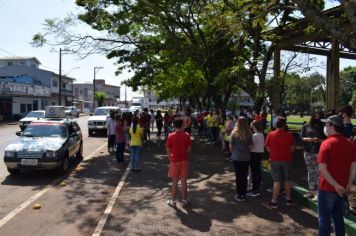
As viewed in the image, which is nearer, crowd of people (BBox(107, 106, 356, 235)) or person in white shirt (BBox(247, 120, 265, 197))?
crowd of people (BBox(107, 106, 356, 235))

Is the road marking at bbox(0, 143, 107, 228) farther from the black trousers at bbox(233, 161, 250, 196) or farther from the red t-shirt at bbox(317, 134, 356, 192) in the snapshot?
the red t-shirt at bbox(317, 134, 356, 192)

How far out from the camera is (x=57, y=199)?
872cm

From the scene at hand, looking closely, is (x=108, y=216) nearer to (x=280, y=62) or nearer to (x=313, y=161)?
(x=313, y=161)

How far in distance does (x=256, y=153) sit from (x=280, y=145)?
1151 millimetres

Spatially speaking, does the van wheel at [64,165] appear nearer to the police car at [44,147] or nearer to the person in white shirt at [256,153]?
the police car at [44,147]

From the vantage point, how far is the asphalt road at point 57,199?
22.3 ft

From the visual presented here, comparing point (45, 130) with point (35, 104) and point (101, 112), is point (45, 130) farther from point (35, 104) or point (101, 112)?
point (35, 104)

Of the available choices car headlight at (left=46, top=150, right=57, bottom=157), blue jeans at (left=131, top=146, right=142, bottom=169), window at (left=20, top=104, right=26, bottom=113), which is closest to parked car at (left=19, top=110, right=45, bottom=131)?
blue jeans at (left=131, top=146, right=142, bottom=169)

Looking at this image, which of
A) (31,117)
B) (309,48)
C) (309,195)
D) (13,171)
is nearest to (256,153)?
(309,195)

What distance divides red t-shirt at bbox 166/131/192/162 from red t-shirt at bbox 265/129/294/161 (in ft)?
5.23

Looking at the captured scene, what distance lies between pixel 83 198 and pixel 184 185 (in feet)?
7.39

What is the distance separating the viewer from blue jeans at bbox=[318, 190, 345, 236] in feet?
16.2

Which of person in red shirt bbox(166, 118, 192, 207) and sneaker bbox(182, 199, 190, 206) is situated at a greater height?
person in red shirt bbox(166, 118, 192, 207)

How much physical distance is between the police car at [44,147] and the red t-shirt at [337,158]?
779cm
